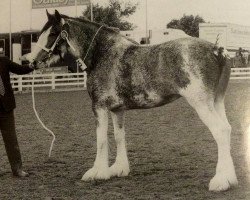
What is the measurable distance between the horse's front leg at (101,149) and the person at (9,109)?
1.03 meters

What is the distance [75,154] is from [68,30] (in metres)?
2.50

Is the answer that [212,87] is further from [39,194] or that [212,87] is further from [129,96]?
[39,194]

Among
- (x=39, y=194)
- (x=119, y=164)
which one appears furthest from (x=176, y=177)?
(x=39, y=194)

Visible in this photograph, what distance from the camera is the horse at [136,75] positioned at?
522 centimetres

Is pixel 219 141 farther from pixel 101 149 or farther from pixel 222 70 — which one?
pixel 101 149

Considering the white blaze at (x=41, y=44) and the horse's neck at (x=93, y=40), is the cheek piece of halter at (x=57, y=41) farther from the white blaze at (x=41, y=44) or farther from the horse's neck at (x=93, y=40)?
the horse's neck at (x=93, y=40)

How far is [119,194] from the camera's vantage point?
16.8 ft

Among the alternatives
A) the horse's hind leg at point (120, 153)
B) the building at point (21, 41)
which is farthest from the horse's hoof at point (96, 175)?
the building at point (21, 41)

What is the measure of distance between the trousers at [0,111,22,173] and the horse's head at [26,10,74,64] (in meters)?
0.91

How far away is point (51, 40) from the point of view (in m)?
6.05

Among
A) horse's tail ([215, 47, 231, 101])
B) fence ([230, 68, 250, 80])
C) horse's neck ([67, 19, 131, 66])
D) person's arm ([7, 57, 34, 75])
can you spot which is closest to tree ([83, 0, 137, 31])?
fence ([230, 68, 250, 80])

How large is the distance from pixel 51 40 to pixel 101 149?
56.6 inches

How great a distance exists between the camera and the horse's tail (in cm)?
534

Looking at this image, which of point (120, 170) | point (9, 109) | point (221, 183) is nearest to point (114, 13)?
point (9, 109)
